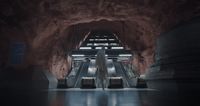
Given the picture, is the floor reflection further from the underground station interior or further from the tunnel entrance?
the tunnel entrance

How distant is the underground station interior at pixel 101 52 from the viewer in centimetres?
892

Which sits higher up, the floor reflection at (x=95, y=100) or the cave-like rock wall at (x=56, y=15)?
the cave-like rock wall at (x=56, y=15)

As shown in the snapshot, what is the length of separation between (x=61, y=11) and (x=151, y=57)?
10.4m

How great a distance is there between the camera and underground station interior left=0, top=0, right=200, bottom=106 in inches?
351

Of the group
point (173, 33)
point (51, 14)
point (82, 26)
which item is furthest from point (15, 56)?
point (82, 26)

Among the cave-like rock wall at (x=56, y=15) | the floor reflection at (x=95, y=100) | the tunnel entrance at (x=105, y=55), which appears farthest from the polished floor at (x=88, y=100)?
the tunnel entrance at (x=105, y=55)

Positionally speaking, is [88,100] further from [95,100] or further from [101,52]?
[101,52]

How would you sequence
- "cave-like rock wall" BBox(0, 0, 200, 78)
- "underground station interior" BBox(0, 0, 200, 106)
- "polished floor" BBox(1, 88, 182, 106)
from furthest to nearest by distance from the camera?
1. "cave-like rock wall" BBox(0, 0, 200, 78)
2. "underground station interior" BBox(0, 0, 200, 106)
3. "polished floor" BBox(1, 88, 182, 106)

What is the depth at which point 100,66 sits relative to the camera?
17.6m

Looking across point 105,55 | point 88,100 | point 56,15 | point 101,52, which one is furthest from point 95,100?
point 105,55

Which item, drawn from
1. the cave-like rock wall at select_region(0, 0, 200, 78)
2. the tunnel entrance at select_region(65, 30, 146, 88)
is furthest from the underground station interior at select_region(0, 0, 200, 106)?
the tunnel entrance at select_region(65, 30, 146, 88)

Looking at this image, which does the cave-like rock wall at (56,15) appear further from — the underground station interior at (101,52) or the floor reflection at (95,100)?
the floor reflection at (95,100)

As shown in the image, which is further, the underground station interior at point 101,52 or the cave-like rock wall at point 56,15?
the cave-like rock wall at point 56,15

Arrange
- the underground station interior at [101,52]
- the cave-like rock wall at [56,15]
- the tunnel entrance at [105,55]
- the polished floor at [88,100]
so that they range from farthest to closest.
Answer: the tunnel entrance at [105,55]
the cave-like rock wall at [56,15]
the underground station interior at [101,52]
the polished floor at [88,100]
